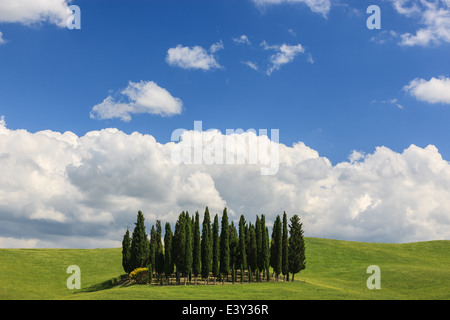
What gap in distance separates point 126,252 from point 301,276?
41.1 meters

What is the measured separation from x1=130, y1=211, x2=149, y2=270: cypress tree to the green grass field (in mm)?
6037

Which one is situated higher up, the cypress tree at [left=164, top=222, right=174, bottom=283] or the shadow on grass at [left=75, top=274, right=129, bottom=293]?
the cypress tree at [left=164, top=222, right=174, bottom=283]

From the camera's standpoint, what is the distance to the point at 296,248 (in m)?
78.9

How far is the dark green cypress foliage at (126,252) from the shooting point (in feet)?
273

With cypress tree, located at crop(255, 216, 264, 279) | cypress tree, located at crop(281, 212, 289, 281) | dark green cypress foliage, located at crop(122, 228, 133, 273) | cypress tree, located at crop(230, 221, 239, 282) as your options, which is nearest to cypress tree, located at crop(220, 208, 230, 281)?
cypress tree, located at crop(230, 221, 239, 282)

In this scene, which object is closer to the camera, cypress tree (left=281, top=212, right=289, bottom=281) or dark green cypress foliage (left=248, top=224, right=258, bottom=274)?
cypress tree (left=281, top=212, right=289, bottom=281)

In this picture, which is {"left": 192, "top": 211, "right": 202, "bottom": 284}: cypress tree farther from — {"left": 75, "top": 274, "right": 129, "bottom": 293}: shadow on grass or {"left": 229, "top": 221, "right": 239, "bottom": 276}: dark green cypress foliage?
{"left": 75, "top": 274, "right": 129, "bottom": 293}: shadow on grass

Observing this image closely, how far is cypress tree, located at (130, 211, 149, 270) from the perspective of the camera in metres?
80.2

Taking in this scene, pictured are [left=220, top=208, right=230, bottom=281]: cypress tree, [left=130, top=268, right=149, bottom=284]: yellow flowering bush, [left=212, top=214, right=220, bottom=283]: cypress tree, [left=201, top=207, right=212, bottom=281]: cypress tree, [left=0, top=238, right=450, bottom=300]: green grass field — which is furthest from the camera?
[left=220, top=208, right=230, bottom=281]: cypress tree

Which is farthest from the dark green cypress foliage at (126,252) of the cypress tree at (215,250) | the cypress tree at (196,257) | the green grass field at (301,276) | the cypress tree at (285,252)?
the cypress tree at (285,252)

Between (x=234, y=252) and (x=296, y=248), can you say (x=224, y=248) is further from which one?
(x=296, y=248)

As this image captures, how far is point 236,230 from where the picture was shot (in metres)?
95.3

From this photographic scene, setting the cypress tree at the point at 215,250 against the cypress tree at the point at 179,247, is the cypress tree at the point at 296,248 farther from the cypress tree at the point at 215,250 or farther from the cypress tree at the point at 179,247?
the cypress tree at the point at 179,247

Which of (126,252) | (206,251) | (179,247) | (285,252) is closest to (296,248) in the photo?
(285,252)
